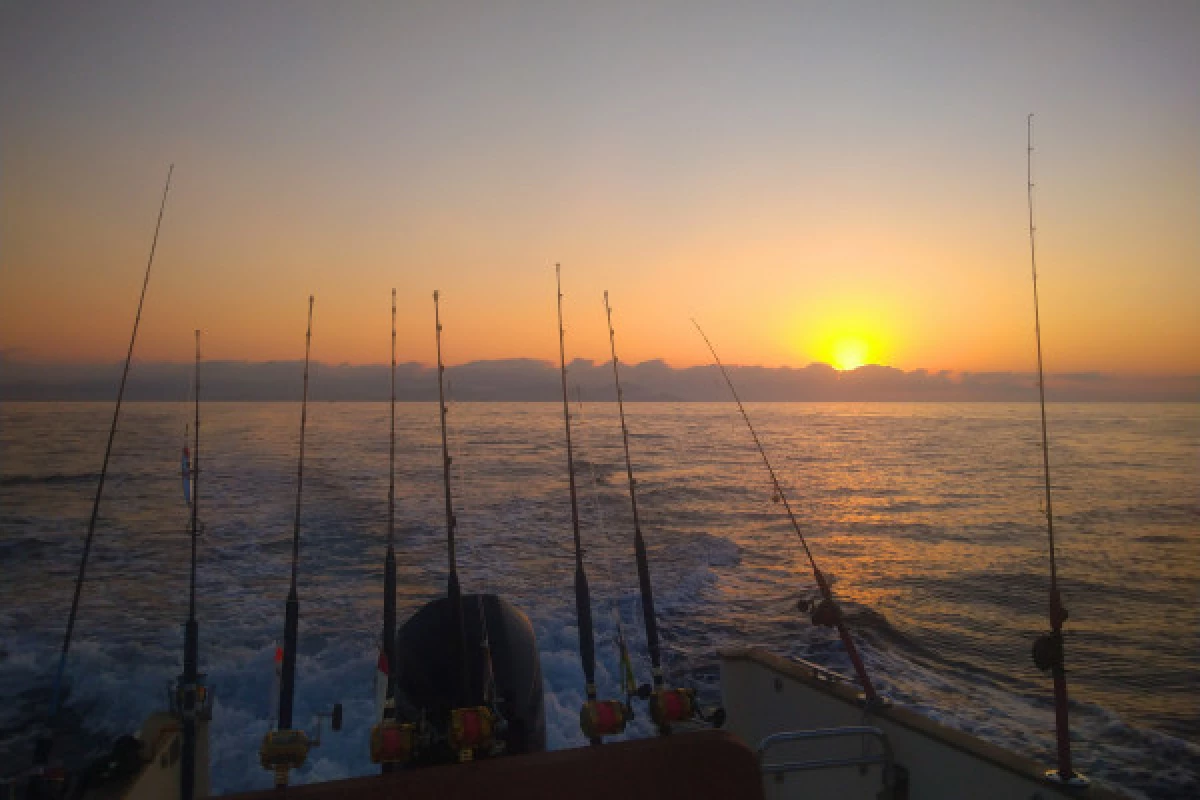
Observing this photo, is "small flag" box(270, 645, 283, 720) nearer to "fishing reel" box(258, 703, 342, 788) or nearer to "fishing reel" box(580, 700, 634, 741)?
"fishing reel" box(258, 703, 342, 788)

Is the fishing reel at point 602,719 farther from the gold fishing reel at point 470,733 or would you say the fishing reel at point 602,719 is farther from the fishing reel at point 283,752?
the fishing reel at point 283,752

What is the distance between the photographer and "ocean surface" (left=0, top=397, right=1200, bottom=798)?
9.00 meters

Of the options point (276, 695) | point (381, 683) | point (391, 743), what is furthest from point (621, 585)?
point (391, 743)

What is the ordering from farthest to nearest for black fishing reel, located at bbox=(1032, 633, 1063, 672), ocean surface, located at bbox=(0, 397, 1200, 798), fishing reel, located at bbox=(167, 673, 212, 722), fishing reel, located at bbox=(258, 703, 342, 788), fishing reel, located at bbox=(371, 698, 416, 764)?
ocean surface, located at bbox=(0, 397, 1200, 798)
fishing reel, located at bbox=(167, 673, 212, 722)
black fishing reel, located at bbox=(1032, 633, 1063, 672)
fishing reel, located at bbox=(371, 698, 416, 764)
fishing reel, located at bbox=(258, 703, 342, 788)

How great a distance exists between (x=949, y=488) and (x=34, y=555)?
31132 mm

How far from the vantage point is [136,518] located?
20.2m

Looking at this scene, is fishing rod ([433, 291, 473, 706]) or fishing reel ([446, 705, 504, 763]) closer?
fishing reel ([446, 705, 504, 763])

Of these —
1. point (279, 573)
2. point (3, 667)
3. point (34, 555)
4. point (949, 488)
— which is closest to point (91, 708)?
point (3, 667)

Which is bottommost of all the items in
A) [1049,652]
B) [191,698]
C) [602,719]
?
[191,698]

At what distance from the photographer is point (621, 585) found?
14867 millimetres

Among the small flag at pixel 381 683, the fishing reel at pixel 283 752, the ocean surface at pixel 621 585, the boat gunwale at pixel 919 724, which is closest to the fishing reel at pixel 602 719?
the fishing reel at pixel 283 752

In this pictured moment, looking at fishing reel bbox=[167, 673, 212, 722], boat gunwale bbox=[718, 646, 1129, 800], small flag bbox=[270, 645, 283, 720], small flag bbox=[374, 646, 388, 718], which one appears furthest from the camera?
small flag bbox=[374, 646, 388, 718]

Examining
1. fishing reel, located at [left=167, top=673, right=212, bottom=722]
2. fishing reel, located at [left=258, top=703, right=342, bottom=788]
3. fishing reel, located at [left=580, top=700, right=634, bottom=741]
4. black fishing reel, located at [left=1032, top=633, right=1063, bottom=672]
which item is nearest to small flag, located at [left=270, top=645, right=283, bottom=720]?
fishing reel, located at [left=167, top=673, right=212, bottom=722]

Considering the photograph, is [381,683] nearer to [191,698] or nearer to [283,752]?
[191,698]
